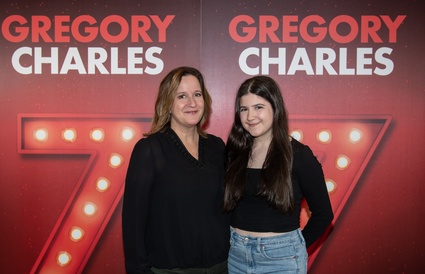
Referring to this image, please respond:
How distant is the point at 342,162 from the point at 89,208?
163 cm

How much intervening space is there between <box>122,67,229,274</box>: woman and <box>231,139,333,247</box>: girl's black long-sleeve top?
4.8 inches

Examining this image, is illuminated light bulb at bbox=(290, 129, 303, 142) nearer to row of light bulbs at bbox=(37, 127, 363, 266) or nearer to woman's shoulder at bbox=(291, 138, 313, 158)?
row of light bulbs at bbox=(37, 127, 363, 266)

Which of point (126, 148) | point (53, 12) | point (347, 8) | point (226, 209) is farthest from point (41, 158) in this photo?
point (347, 8)

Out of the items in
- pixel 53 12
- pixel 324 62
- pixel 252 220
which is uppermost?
pixel 53 12

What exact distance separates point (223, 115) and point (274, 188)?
102 cm

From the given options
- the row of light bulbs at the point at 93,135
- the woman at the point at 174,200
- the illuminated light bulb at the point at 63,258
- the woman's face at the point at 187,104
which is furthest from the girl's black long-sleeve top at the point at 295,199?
the illuminated light bulb at the point at 63,258

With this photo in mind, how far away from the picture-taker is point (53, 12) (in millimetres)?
2488

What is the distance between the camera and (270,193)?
63.2 inches

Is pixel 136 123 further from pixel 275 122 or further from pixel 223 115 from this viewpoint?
pixel 275 122

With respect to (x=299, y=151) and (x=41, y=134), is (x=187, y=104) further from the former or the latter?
A: (x=41, y=134)

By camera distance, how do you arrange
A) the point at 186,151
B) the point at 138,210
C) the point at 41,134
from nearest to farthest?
the point at 138,210 < the point at 186,151 < the point at 41,134

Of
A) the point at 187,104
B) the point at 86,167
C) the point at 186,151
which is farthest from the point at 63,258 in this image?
the point at 187,104

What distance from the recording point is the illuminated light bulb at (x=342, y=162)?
252 cm

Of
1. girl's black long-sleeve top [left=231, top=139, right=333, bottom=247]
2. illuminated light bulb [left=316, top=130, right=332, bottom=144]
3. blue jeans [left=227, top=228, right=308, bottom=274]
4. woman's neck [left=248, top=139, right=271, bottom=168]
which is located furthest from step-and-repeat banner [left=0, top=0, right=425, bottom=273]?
blue jeans [left=227, top=228, right=308, bottom=274]
